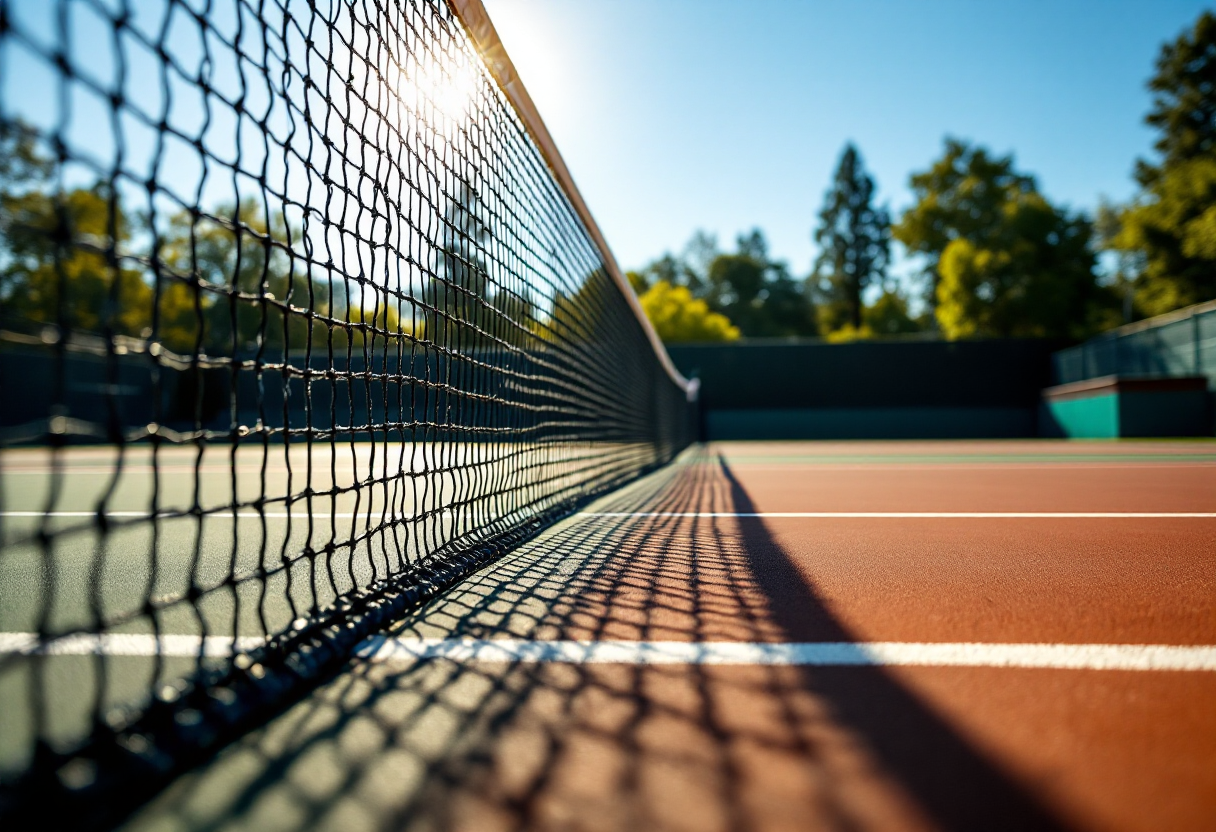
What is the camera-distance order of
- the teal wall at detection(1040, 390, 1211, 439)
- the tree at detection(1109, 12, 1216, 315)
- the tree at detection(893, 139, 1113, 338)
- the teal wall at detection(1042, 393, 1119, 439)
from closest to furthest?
1. the teal wall at detection(1040, 390, 1211, 439)
2. the teal wall at detection(1042, 393, 1119, 439)
3. the tree at detection(1109, 12, 1216, 315)
4. the tree at detection(893, 139, 1113, 338)

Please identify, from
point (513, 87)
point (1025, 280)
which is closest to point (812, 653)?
point (513, 87)

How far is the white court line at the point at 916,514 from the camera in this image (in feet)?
10.8

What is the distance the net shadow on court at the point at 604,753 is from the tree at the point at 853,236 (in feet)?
138

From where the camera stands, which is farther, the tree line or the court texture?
the tree line

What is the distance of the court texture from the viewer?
85 centimetres

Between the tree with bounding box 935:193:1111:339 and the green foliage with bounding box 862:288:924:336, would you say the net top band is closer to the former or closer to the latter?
the tree with bounding box 935:193:1111:339

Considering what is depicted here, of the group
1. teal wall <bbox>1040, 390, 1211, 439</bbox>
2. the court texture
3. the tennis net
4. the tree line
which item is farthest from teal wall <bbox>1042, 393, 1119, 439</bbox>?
the court texture

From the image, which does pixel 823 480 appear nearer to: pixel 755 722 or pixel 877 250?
pixel 755 722

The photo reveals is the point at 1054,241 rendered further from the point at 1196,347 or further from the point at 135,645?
the point at 135,645

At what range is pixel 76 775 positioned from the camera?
0.84 m

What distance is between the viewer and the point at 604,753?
98cm

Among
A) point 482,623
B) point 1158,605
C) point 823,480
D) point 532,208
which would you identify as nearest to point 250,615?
point 482,623

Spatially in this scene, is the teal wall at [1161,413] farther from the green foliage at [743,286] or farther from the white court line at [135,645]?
the green foliage at [743,286]

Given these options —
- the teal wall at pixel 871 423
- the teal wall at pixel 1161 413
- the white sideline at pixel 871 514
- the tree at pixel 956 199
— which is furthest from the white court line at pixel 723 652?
the tree at pixel 956 199
